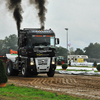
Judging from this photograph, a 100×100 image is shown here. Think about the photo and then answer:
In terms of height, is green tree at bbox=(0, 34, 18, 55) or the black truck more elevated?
green tree at bbox=(0, 34, 18, 55)

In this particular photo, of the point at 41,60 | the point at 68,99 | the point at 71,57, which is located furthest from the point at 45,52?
the point at 71,57

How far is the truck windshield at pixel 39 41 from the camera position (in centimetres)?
2019

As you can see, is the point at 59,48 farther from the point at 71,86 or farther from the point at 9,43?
the point at 71,86

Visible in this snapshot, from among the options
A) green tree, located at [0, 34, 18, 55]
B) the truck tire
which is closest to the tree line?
green tree, located at [0, 34, 18, 55]

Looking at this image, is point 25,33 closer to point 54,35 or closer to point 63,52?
point 54,35

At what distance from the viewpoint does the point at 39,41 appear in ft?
66.6

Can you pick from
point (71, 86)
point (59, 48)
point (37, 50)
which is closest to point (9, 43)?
point (59, 48)

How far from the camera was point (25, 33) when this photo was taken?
21.0m

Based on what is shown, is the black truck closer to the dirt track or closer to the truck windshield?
the truck windshield

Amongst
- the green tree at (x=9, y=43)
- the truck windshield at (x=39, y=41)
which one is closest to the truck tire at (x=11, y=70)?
the truck windshield at (x=39, y=41)

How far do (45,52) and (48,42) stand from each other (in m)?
0.90

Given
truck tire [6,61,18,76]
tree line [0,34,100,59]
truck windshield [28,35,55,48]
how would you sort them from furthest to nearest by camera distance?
tree line [0,34,100,59], truck tire [6,61,18,76], truck windshield [28,35,55,48]

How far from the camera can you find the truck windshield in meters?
20.2

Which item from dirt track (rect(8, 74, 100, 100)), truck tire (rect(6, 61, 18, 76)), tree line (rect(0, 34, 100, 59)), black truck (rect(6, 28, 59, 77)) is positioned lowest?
dirt track (rect(8, 74, 100, 100))
